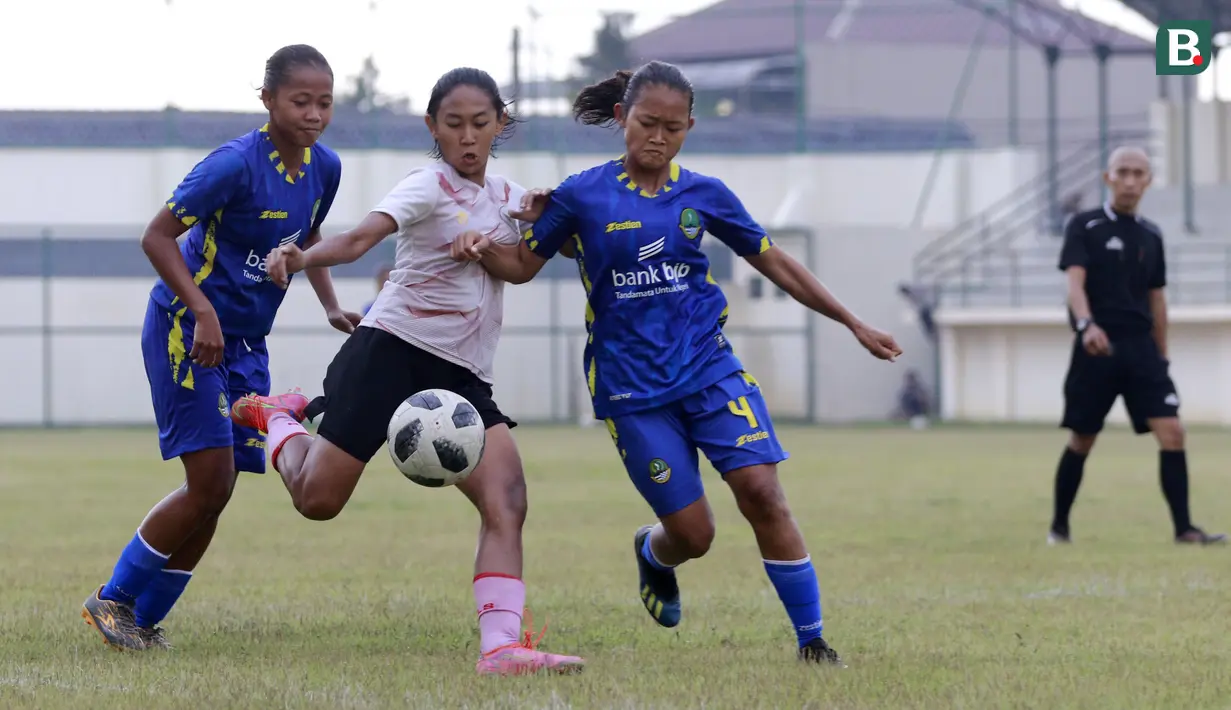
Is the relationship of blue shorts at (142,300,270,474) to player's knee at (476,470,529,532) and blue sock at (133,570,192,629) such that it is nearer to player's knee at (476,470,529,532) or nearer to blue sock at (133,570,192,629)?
blue sock at (133,570,192,629)

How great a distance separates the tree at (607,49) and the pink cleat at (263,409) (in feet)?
84.0

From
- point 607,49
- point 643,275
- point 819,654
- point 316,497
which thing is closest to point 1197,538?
point 819,654

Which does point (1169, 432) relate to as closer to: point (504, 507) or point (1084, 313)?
point (1084, 313)

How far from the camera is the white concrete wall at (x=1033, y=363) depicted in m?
27.7

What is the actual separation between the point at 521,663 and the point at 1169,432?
5.80m

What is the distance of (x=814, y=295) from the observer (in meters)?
5.90

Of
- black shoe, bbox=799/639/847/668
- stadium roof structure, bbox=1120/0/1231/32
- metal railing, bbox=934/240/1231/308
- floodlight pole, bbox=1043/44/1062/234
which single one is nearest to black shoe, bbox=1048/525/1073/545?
A: black shoe, bbox=799/639/847/668

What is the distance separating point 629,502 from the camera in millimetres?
13805

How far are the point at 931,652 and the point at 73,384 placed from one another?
2494 centimetres

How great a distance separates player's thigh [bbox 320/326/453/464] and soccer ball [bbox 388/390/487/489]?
0.09 meters

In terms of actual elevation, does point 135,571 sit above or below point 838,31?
below

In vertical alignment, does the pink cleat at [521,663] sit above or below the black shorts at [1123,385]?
below

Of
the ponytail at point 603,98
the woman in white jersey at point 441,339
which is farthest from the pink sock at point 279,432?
the ponytail at point 603,98

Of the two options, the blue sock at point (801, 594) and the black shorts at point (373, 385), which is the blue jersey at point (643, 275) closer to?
the black shorts at point (373, 385)
